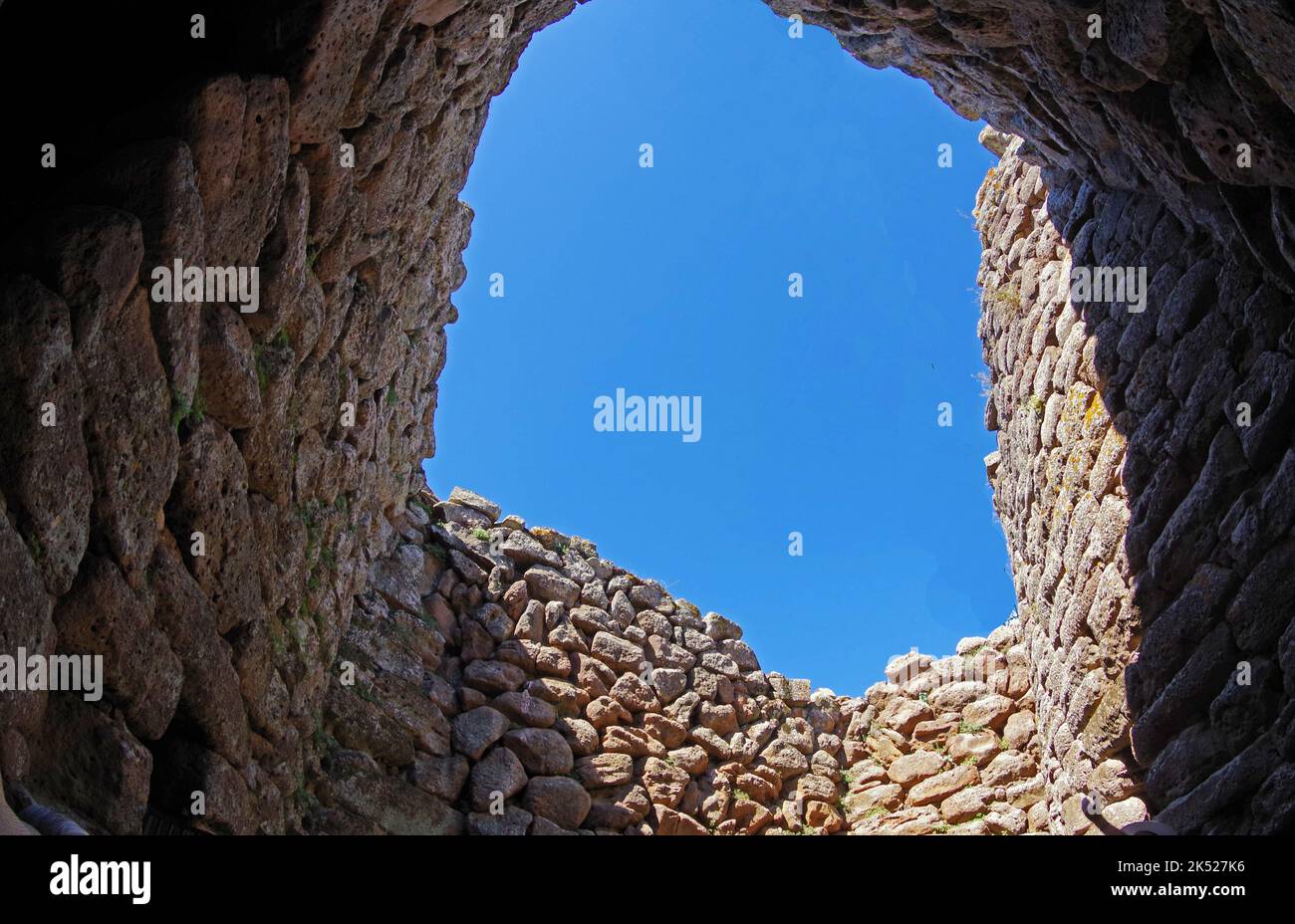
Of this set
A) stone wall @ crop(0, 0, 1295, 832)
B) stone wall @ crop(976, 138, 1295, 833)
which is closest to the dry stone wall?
stone wall @ crop(0, 0, 1295, 832)

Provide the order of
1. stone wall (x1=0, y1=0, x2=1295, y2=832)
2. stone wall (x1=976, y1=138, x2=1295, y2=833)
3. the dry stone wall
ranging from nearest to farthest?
stone wall (x1=0, y1=0, x2=1295, y2=832), stone wall (x1=976, y1=138, x2=1295, y2=833), the dry stone wall

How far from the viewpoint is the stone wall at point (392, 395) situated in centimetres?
360

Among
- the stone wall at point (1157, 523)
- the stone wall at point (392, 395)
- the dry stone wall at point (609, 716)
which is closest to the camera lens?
the stone wall at point (392, 395)

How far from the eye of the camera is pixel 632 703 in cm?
850

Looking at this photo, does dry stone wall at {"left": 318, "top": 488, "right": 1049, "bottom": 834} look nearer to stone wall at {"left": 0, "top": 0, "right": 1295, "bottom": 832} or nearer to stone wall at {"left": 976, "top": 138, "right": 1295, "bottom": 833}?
stone wall at {"left": 0, "top": 0, "right": 1295, "bottom": 832}

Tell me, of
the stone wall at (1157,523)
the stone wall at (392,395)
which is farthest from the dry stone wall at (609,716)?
the stone wall at (1157,523)

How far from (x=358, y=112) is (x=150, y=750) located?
3.27 meters

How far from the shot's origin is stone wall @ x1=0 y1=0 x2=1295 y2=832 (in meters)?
3.60

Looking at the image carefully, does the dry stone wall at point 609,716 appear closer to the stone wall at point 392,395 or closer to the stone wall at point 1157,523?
the stone wall at point 392,395

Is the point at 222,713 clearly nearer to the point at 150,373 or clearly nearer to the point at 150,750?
the point at 150,750

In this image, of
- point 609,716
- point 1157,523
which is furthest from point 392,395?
point 1157,523

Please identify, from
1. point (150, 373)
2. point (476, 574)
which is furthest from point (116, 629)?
point (476, 574)

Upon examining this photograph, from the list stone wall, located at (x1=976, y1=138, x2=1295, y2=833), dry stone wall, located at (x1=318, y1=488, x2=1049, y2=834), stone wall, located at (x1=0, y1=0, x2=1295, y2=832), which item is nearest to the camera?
stone wall, located at (x1=0, y1=0, x2=1295, y2=832)

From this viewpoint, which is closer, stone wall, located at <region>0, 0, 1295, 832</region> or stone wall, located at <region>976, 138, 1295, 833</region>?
stone wall, located at <region>0, 0, 1295, 832</region>
